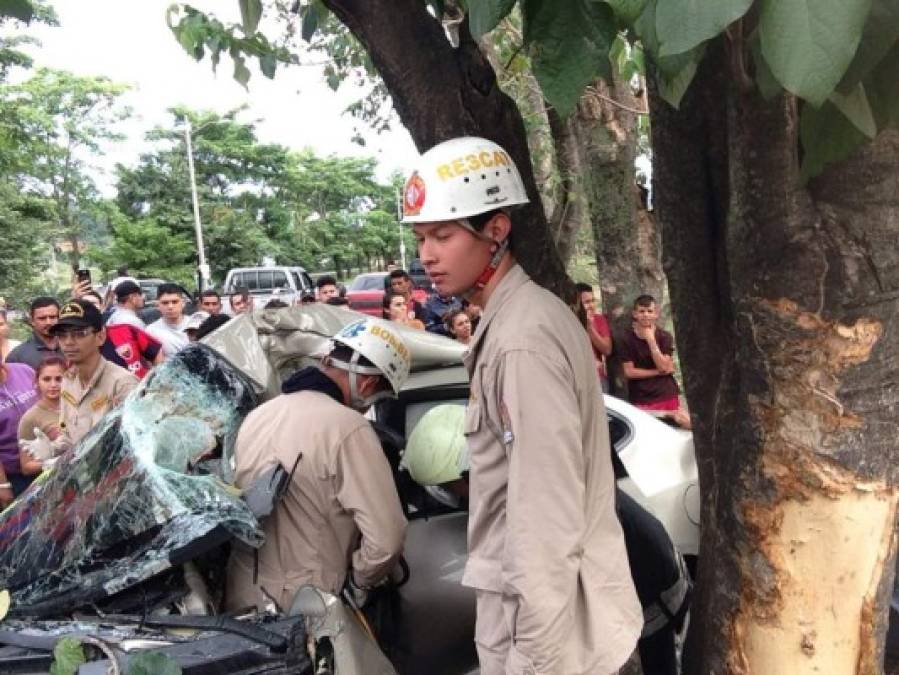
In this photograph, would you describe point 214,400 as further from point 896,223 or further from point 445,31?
point 896,223

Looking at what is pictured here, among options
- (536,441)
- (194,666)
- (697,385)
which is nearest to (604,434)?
(536,441)

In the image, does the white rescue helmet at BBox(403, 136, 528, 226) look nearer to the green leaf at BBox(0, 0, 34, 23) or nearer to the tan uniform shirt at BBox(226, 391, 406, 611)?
the green leaf at BBox(0, 0, 34, 23)

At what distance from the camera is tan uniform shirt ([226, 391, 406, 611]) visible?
2.46 m

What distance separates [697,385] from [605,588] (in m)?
0.73

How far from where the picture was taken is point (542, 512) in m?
1.54

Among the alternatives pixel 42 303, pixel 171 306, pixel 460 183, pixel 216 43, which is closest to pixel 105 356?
pixel 42 303

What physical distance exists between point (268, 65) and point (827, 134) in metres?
2.50

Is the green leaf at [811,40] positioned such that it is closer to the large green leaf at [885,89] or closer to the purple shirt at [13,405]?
the large green leaf at [885,89]

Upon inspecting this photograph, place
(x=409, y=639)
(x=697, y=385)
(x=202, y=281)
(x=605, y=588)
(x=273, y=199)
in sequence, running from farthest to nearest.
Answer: (x=273, y=199)
(x=202, y=281)
(x=409, y=639)
(x=697, y=385)
(x=605, y=588)

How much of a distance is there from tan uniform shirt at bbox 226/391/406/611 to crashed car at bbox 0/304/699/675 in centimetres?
12

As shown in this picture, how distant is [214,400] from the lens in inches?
119

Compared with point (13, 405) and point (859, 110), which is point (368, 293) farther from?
A: point (859, 110)

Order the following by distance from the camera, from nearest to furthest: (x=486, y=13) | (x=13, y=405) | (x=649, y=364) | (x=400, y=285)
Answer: (x=486, y=13)
(x=13, y=405)
(x=649, y=364)
(x=400, y=285)

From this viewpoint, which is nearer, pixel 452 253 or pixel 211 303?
pixel 452 253
